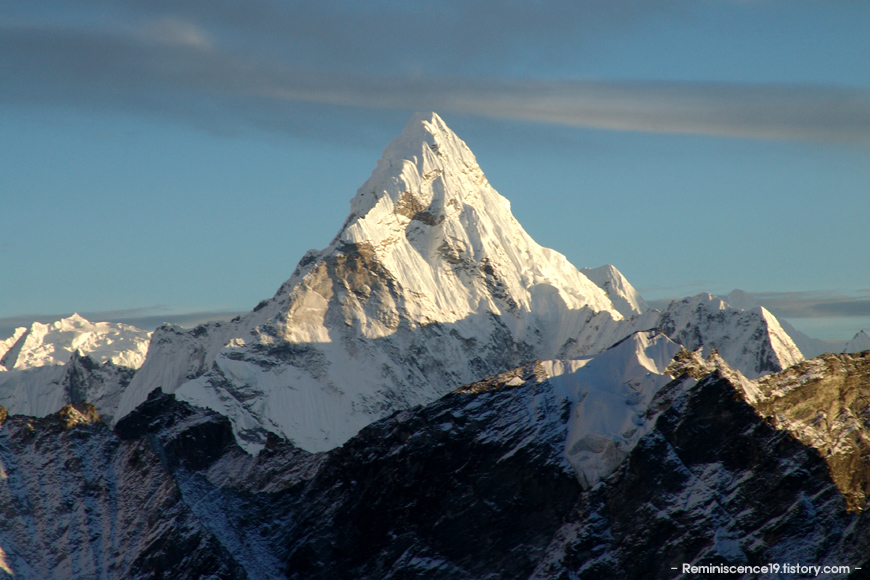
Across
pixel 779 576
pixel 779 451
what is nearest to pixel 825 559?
pixel 779 576

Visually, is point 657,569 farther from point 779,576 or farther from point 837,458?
point 837,458

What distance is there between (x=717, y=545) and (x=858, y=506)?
757 inches

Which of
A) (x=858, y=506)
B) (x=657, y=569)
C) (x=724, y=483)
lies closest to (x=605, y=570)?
(x=657, y=569)

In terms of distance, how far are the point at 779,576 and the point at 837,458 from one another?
2390 centimetres

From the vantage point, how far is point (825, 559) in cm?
18388

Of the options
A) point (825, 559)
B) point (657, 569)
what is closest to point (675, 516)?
point (657, 569)

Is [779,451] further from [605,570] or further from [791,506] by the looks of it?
[605,570]

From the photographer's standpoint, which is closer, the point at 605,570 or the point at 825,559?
the point at 825,559

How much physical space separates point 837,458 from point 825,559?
20188mm

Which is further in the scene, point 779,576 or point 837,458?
point 837,458

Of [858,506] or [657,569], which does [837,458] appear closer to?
[858,506]

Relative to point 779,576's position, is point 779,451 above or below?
above

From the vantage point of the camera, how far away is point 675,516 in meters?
198

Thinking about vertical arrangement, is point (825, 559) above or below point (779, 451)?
below
